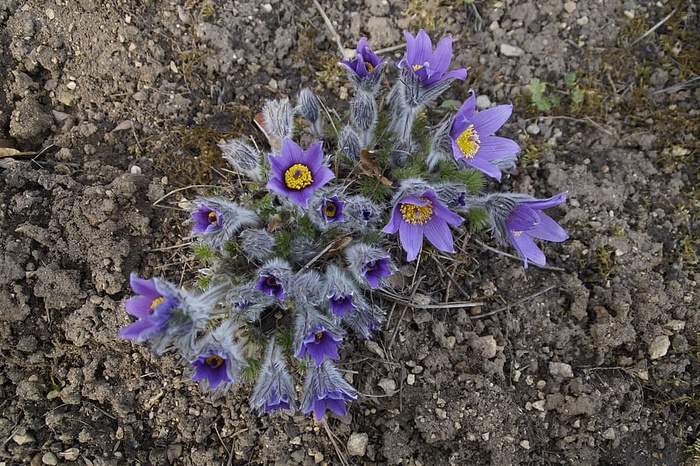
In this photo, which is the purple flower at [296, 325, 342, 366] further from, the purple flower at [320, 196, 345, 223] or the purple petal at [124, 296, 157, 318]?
the purple petal at [124, 296, 157, 318]

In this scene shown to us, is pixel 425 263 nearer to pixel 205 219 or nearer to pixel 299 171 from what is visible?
pixel 299 171

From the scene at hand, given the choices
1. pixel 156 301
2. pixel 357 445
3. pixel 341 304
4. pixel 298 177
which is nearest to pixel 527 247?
pixel 341 304

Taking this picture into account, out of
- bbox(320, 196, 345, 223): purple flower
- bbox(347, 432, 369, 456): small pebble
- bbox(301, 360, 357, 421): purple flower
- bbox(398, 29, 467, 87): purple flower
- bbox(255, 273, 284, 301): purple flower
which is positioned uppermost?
bbox(398, 29, 467, 87): purple flower

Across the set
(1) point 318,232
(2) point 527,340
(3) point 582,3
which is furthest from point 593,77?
(1) point 318,232

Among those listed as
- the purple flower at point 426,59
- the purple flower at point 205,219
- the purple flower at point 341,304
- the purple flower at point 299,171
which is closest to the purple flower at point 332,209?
the purple flower at point 299,171

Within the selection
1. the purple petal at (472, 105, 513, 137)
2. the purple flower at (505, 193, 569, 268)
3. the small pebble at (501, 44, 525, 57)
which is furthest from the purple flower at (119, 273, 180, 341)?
the small pebble at (501, 44, 525, 57)

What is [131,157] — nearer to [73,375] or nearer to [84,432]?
[73,375]

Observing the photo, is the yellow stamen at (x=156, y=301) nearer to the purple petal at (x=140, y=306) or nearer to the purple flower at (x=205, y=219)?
the purple petal at (x=140, y=306)

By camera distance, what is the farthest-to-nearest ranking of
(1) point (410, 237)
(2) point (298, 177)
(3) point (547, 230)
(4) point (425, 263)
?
(4) point (425, 263)
(3) point (547, 230)
(1) point (410, 237)
(2) point (298, 177)
